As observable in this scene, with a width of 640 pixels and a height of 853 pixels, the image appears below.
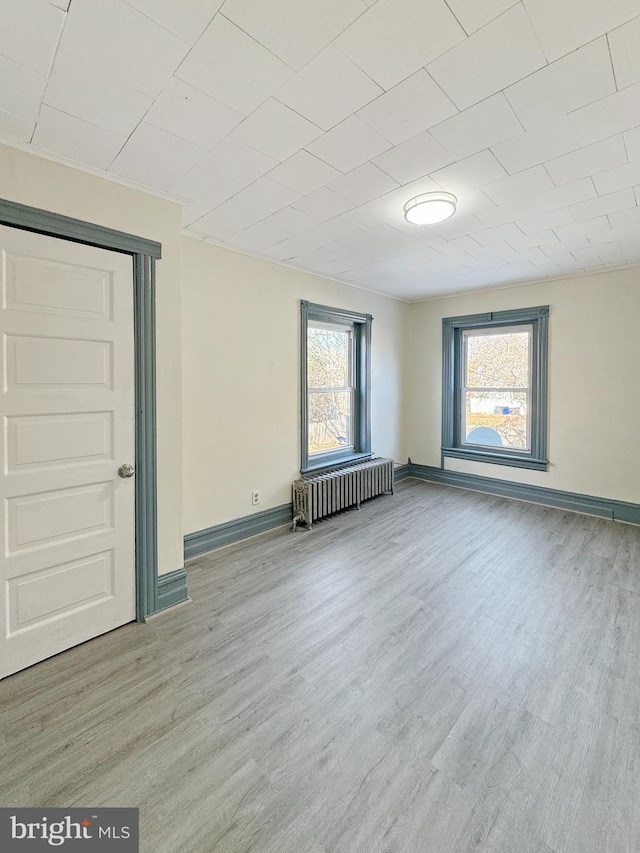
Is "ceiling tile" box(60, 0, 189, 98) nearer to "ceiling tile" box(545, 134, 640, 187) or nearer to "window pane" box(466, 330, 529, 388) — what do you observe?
"ceiling tile" box(545, 134, 640, 187)

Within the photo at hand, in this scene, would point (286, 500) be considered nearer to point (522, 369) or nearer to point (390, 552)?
point (390, 552)

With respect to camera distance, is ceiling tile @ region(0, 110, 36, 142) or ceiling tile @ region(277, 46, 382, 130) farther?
ceiling tile @ region(0, 110, 36, 142)

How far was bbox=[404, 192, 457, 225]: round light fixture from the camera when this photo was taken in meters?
2.44

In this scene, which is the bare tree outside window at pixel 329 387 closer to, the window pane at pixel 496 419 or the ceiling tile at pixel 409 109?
the window pane at pixel 496 419

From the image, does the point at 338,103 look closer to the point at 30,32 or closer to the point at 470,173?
the point at 470,173

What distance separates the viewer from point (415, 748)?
5.08ft

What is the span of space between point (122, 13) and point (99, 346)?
1446 millimetres

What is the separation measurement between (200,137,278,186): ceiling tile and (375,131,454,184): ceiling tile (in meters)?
0.63

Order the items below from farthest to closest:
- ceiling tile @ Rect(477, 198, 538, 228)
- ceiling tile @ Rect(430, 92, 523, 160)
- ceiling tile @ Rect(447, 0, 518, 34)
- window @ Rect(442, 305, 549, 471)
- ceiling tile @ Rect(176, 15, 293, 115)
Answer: window @ Rect(442, 305, 549, 471), ceiling tile @ Rect(477, 198, 538, 228), ceiling tile @ Rect(430, 92, 523, 160), ceiling tile @ Rect(176, 15, 293, 115), ceiling tile @ Rect(447, 0, 518, 34)

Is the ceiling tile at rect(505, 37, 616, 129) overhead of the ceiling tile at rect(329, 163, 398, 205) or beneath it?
beneath

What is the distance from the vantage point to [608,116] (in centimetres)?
174

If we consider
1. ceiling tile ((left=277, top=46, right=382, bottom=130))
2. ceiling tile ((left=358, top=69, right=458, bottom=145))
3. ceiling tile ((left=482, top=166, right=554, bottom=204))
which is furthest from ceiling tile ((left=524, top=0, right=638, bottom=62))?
ceiling tile ((left=482, top=166, right=554, bottom=204))

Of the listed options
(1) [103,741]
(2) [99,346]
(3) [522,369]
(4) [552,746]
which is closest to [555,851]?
(4) [552,746]

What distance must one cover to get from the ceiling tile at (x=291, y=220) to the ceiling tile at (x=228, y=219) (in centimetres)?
10
